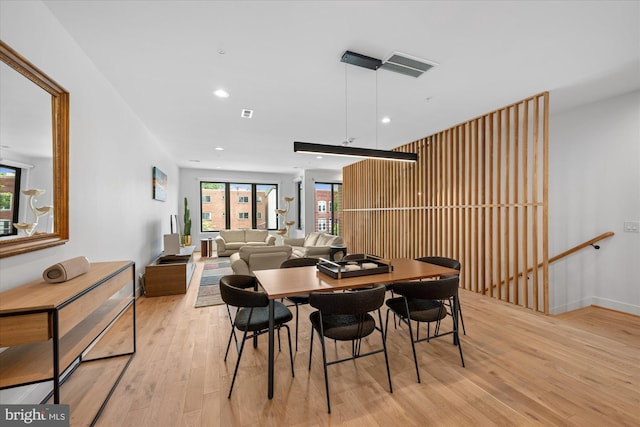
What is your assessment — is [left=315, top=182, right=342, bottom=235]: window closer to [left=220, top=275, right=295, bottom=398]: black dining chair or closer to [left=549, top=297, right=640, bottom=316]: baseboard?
[left=549, top=297, right=640, bottom=316]: baseboard

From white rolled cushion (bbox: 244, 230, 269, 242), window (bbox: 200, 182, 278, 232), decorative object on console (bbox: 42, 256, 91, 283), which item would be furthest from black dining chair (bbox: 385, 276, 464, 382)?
window (bbox: 200, 182, 278, 232)

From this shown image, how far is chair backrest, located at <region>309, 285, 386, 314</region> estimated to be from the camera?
6.09 ft

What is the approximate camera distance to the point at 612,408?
185cm

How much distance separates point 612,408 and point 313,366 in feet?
6.97

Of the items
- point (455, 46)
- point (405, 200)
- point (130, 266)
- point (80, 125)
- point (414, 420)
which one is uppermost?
point (455, 46)

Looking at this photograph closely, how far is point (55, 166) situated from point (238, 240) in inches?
255

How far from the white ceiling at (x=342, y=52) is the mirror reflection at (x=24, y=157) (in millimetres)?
728

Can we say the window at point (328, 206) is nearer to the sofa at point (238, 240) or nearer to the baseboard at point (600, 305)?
the sofa at point (238, 240)

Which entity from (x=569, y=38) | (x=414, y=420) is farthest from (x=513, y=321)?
Answer: (x=569, y=38)

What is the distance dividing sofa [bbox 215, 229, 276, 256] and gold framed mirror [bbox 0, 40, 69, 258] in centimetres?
577

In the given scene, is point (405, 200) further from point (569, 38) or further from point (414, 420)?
point (414, 420)

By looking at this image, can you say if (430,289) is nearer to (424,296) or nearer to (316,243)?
(424,296)

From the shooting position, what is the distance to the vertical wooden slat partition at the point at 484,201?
11.7 feet

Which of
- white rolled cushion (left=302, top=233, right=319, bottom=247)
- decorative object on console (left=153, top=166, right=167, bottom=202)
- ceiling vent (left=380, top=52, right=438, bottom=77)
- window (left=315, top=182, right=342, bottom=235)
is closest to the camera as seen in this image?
ceiling vent (left=380, top=52, right=438, bottom=77)
